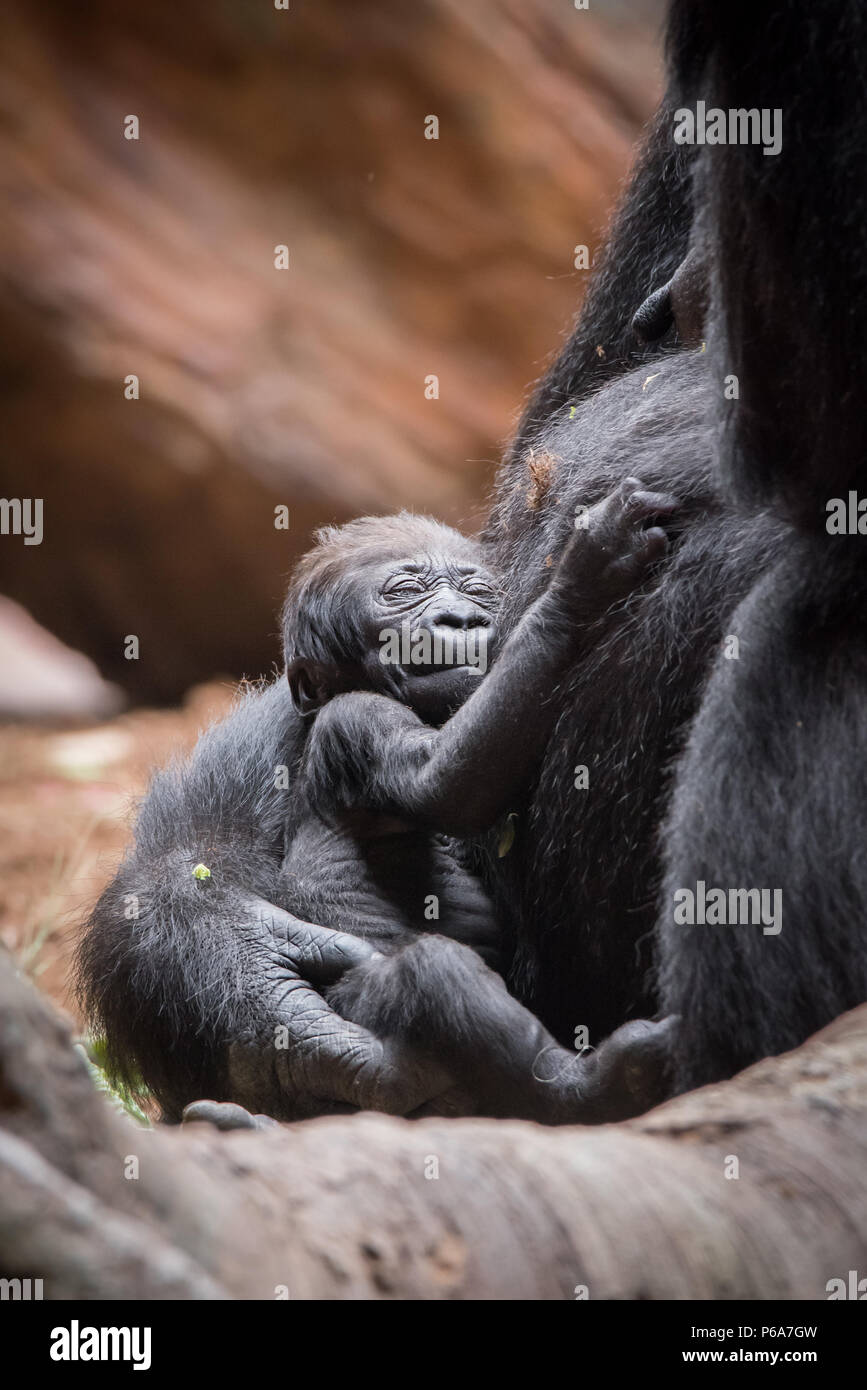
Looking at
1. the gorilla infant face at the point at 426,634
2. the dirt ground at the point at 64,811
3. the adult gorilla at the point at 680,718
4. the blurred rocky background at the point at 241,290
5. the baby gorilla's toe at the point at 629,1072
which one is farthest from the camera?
the blurred rocky background at the point at 241,290

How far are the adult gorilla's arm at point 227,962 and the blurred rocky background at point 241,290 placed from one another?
8.09 feet

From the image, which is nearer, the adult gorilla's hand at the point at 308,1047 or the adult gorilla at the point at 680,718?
the adult gorilla at the point at 680,718

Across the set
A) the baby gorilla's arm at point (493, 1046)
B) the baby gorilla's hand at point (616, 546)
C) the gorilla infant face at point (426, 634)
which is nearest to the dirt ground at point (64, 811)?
the gorilla infant face at point (426, 634)

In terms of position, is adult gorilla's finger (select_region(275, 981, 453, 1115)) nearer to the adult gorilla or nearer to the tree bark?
the adult gorilla

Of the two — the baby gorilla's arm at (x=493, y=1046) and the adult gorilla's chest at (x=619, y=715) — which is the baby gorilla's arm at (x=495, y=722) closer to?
the adult gorilla's chest at (x=619, y=715)

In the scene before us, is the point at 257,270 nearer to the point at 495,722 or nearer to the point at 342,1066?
the point at 495,722

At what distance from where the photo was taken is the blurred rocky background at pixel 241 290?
4.65 metres

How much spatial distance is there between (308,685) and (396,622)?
17 centimetres

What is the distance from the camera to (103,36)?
4645mm

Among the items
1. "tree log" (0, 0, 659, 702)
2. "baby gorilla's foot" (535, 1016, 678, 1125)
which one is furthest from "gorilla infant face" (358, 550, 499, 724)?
"tree log" (0, 0, 659, 702)

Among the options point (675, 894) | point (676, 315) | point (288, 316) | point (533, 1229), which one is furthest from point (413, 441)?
point (533, 1229)

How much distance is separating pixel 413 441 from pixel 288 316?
625 millimetres

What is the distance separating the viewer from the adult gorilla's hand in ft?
5.13

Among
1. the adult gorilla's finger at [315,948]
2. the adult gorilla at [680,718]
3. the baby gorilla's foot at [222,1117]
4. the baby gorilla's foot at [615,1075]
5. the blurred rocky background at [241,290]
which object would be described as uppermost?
the blurred rocky background at [241,290]
